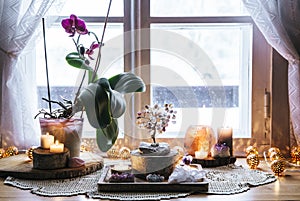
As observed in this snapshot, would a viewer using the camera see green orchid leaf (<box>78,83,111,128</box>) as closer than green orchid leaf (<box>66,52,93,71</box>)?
Yes

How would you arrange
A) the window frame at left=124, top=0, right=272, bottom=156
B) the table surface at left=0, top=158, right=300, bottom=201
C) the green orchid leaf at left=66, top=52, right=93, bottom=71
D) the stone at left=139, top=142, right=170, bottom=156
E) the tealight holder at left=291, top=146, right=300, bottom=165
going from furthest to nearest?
the window frame at left=124, top=0, right=272, bottom=156 → the tealight holder at left=291, top=146, right=300, bottom=165 → the green orchid leaf at left=66, top=52, right=93, bottom=71 → the stone at left=139, top=142, right=170, bottom=156 → the table surface at left=0, top=158, right=300, bottom=201

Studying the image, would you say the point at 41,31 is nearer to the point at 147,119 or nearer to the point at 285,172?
the point at 147,119

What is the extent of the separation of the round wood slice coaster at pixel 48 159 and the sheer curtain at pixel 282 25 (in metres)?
0.87

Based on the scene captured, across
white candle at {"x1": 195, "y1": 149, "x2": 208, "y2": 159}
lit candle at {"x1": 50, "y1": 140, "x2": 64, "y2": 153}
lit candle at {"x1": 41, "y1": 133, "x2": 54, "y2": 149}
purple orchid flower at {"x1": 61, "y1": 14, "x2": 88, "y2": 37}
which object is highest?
purple orchid flower at {"x1": 61, "y1": 14, "x2": 88, "y2": 37}

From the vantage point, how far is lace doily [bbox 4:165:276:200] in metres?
1.26

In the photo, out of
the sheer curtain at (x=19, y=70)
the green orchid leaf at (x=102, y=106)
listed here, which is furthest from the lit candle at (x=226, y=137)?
the sheer curtain at (x=19, y=70)

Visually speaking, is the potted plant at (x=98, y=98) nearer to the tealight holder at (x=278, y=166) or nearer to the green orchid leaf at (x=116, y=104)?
the green orchid leaf at (x=116, y=104)

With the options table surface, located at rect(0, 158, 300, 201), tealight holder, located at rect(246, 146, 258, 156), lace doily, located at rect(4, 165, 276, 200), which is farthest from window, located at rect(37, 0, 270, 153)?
table surface, located at rect(0, 158, 300, 201)

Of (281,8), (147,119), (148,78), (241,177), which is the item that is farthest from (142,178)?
(281,8)

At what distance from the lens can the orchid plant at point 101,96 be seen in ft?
4.51

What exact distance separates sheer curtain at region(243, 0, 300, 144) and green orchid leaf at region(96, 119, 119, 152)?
667 mm

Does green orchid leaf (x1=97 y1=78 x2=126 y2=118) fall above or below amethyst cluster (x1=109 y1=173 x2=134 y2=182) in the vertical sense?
above

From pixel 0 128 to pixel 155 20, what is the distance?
76 cm

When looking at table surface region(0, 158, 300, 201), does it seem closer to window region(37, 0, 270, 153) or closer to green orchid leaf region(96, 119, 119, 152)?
green orchid leaf region(96, 119, 119, 152)
